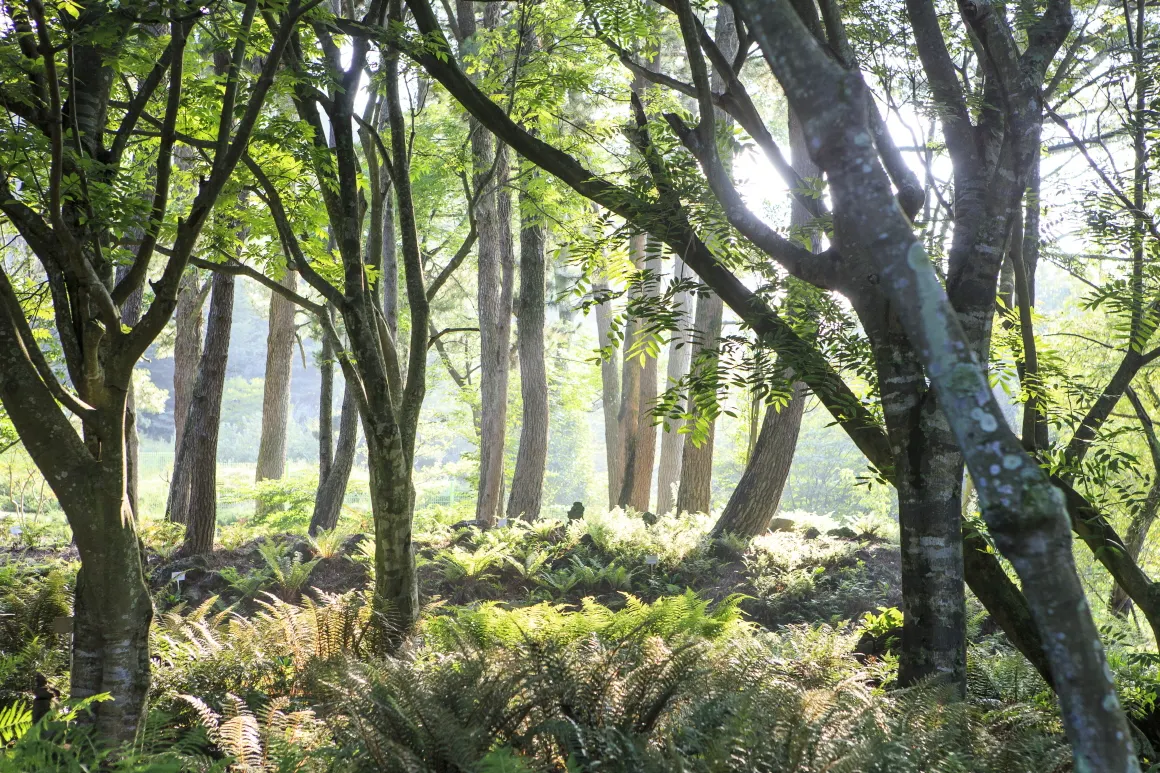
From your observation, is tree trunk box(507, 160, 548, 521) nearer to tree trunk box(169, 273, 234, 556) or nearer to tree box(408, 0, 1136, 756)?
tree trunk box(169, 273, 234, 556)

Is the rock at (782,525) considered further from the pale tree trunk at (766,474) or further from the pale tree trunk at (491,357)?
the pale tree trunk at (491,357)

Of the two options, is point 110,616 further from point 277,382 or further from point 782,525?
point 277,382

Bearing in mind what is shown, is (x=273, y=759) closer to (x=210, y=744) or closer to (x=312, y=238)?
(x=210, y=744)

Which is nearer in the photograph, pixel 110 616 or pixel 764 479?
pixel 110 616

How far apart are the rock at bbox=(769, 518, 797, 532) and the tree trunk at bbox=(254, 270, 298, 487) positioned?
898 centimetres

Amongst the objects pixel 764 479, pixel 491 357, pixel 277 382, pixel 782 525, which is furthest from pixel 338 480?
pixel 782 525

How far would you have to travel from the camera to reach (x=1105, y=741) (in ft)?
5.17

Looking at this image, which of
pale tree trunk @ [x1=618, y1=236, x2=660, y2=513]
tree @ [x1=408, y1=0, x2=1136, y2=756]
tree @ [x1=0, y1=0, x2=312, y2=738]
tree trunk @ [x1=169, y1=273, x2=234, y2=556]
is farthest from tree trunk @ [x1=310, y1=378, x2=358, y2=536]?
tree @ [x1=0, y1=0, x2=312, y2=738]

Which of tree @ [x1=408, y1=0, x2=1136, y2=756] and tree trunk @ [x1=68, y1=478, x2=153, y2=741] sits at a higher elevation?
tree @ [x1=408, y1=0, x2=1136, y2=756]

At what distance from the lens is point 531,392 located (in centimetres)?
1209

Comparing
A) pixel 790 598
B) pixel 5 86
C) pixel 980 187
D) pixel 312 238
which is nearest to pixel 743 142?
pixel 980 187

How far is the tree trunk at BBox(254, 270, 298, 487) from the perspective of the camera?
1452 centimetres

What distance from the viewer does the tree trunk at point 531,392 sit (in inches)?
460

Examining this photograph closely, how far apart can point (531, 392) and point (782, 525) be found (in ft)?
13.9
